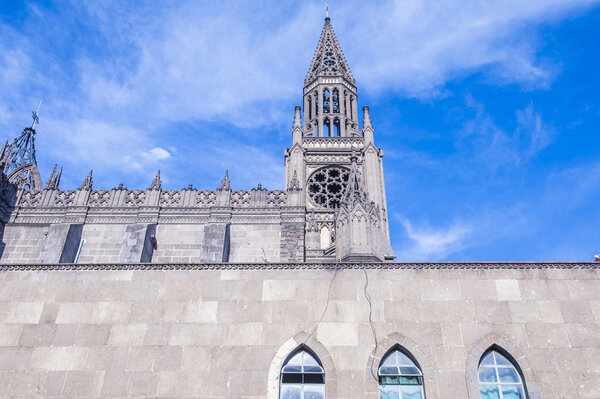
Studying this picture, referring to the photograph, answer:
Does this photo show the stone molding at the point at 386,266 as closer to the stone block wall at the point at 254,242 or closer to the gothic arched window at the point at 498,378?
the gothic arched window at the point at 498,378

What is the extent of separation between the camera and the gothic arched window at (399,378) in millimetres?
12008

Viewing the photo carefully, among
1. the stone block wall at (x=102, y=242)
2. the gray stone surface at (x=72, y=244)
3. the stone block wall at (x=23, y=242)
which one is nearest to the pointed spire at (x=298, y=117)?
the stone block wall at (x=102, y=242)

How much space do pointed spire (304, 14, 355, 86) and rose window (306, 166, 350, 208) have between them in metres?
12.6

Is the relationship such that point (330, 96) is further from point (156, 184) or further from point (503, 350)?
point (503, 350)

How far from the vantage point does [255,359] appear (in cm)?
1259

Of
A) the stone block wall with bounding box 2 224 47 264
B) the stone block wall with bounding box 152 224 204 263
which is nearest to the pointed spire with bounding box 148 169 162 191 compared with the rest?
the stone block wall with bounding box 152 224 204 263

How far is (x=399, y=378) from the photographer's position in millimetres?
12219

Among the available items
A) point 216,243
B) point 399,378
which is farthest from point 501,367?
point 216,243

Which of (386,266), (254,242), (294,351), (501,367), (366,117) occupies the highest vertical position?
(366,117)

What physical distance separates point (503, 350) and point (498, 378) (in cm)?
79

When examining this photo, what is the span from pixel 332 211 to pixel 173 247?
10.5 m

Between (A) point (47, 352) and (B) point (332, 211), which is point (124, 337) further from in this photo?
(B) point (332, 211)

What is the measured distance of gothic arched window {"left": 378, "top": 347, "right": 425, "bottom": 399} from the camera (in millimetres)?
12008

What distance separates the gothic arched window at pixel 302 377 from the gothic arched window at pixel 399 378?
5.20 ft
